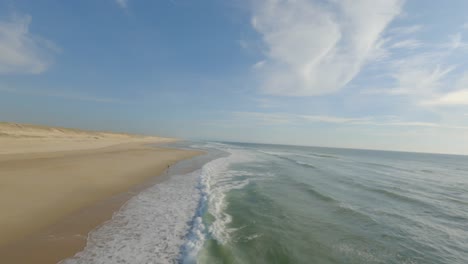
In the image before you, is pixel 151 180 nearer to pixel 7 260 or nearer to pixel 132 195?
pixel 132 195

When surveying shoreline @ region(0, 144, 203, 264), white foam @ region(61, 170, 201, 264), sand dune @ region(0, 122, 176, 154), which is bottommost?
white foam @ region(61, 170, 201, 264)

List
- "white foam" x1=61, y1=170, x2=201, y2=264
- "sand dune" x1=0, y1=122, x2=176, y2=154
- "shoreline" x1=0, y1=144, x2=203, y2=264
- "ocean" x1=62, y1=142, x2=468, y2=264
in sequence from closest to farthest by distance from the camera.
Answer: "shoreline" x1=0, y1=144, x2=203, y2=264, "white foam" x1=61, y1=170, x2=201, y2=264, "ocean" x1=62, y1=142, x2=468, y2=264, "sand dune" x1=0, y1=122, x2=176, y2=154

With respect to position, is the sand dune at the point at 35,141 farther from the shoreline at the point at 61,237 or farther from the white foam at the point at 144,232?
the white foam at the point at 144,232

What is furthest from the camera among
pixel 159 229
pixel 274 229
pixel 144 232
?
pixel 274 229

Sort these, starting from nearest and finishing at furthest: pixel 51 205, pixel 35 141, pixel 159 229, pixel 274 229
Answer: pixel 159 229
pixel 274 229
pixel 51 205
pixel 35 141

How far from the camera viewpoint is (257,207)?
8953 mm

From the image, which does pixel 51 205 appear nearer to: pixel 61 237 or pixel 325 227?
pixel 61 237

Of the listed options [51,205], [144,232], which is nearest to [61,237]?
[144,232]

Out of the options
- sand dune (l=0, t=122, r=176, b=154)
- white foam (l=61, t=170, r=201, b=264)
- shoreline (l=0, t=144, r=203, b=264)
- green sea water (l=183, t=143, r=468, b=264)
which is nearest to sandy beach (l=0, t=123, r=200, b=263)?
shoreline (l=0, t=144, r=203, b=264)

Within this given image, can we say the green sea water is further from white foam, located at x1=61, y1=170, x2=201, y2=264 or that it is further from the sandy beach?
the sandy beach

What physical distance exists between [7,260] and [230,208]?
6.18 metres

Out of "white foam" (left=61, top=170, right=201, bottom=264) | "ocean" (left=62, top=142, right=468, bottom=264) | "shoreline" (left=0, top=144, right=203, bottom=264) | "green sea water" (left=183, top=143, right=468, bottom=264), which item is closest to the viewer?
"shoreline" (left=0, top=144, right=203, bottom=264)

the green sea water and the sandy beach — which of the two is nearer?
the sandy beach

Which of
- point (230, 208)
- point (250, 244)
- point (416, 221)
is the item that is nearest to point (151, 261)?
point (250, 244)
